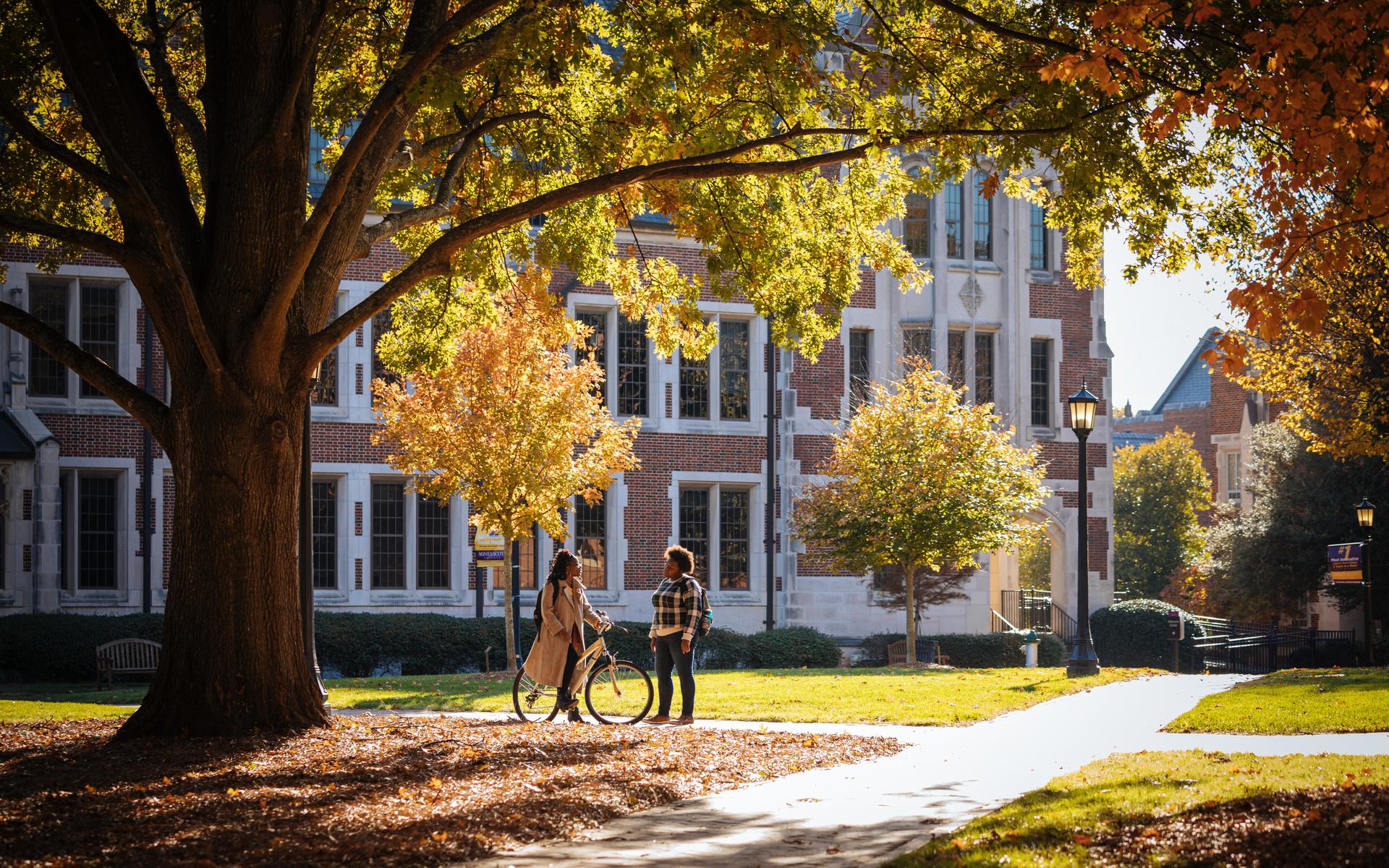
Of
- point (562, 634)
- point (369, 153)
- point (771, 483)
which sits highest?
point (369, 153)

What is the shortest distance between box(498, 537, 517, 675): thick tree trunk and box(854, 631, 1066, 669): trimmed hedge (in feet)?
33.5

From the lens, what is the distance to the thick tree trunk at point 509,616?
2205 cm

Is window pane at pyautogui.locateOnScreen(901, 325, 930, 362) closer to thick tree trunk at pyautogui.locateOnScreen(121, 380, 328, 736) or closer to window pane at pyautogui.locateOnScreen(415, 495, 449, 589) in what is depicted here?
window pane at pyautogui.locateOnScreen(415, 495, 449, 589)

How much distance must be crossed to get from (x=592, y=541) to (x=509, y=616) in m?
7.95

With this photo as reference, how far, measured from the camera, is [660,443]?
1189 inches

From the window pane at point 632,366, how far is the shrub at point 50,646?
425 inches

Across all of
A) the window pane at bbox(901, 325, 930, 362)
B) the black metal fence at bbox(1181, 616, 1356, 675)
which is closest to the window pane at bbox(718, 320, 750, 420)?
the window pane at bbox(901, 325, 930, 362)

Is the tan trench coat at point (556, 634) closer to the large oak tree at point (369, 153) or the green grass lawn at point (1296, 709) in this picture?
the large oak tree at point (369, 153)

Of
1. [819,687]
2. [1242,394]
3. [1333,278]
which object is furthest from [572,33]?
[1242,394]

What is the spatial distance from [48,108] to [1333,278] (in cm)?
1906

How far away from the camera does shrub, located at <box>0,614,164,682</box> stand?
921 inches

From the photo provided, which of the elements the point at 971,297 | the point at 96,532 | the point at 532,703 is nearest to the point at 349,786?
the point at 532,703

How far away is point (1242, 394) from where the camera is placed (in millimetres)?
53562

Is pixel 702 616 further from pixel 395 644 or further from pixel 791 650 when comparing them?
pixel 791 650
